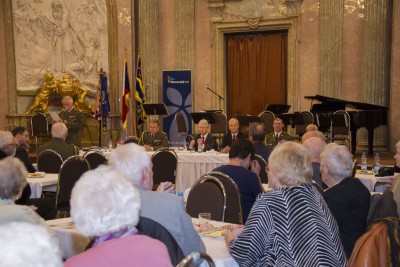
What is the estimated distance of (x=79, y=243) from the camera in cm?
340

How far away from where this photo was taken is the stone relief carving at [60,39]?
45.0ft

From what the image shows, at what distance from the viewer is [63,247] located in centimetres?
344

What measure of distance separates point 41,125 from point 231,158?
897cm

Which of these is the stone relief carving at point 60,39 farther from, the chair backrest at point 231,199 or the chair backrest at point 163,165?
the chair backrest at point 231,199

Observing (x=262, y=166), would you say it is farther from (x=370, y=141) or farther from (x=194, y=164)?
(x=370, y=141)

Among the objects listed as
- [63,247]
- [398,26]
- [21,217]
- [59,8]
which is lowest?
[63,247]

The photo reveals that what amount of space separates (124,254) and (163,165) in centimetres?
534

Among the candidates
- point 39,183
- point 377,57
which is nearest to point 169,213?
point 39,183

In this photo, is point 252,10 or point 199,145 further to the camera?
point 252,10

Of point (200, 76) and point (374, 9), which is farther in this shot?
point (200, 76)

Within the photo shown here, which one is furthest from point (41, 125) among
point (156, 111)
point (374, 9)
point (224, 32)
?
point (374, 9)

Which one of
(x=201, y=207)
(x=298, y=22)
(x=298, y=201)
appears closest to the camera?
(x=298, y=201)

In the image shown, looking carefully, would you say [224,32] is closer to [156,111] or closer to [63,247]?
[156,111]

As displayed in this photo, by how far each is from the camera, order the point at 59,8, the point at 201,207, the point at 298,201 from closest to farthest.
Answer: the point at 298,201 → the point at 201,207 → the point at 59,8
